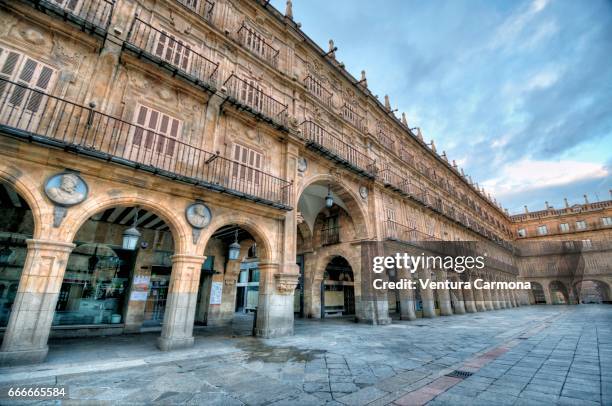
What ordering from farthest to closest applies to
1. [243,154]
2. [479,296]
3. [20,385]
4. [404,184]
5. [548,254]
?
[548,254] < [479,296] < [404,184] < [243,154] < [20,385]

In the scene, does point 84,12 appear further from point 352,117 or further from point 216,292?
point 352,117

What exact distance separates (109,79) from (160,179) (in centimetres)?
334

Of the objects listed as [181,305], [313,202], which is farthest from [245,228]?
[313,202]

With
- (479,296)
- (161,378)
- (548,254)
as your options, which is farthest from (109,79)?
(548,254)

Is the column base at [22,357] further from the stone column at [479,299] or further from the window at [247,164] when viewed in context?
the stone column at [479,299]

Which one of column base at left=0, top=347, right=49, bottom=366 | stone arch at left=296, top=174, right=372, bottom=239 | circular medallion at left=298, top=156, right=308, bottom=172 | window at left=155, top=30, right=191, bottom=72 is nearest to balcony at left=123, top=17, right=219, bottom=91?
window at left=155, top=30, right=191, bottom=72

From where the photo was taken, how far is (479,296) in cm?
2431

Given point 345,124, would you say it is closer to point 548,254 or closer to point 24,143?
point 24,143

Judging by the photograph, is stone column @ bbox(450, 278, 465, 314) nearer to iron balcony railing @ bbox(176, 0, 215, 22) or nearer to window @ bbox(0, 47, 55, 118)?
iron balcony railing @ bbox(176, 0, 215, 22)

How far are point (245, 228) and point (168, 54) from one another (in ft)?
21.6

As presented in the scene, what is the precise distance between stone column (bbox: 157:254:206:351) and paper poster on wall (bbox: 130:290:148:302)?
3.81 metres

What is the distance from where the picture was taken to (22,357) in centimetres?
517

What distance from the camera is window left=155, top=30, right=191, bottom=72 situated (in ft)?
29.3

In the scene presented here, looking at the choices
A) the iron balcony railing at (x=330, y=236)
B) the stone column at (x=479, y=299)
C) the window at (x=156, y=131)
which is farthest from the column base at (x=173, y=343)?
the stone column at (x=479, y=299)
